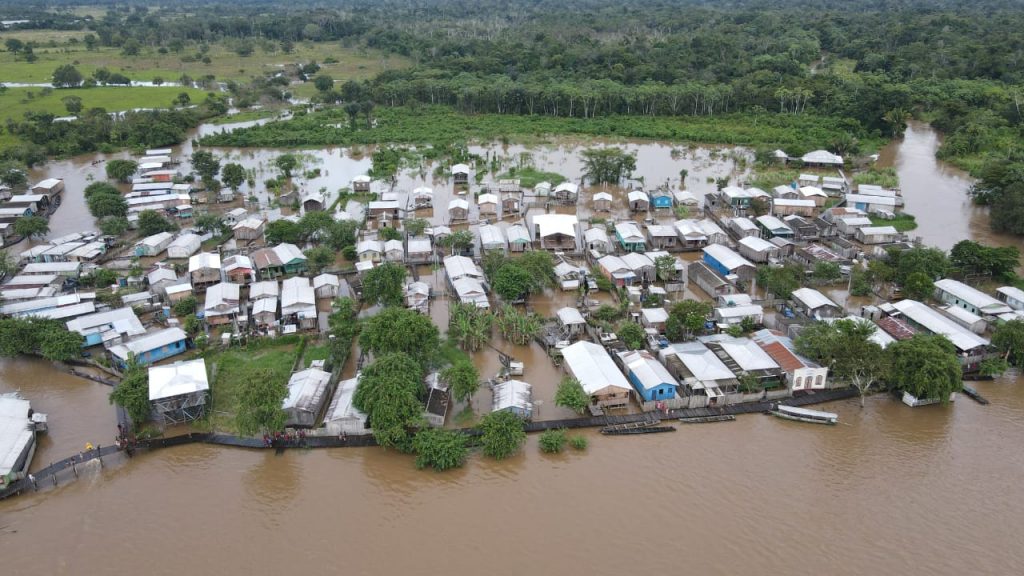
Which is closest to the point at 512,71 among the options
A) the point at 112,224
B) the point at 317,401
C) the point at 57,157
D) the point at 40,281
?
the point at 57,157

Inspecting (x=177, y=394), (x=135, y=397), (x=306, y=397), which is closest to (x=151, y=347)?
(x=135, y=397)

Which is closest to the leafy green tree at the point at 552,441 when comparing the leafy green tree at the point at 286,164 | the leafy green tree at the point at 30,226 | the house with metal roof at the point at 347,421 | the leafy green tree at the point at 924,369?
the house with metal roof at the point at 347,421

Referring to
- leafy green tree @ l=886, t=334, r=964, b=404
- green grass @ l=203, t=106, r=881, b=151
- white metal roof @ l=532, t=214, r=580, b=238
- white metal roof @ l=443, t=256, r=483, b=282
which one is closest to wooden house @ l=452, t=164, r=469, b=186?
green grass @ l=203, t=106, r=881, b=151

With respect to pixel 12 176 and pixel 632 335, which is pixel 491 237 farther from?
pixel 12 176

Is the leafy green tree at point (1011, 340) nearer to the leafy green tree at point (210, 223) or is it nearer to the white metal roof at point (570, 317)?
the white metal roof at point (570, 317)

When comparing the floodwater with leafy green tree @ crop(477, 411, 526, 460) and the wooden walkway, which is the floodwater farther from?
leafy green tree @ crop(477, 411, 526, 460)

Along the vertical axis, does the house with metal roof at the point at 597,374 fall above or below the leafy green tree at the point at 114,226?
below
